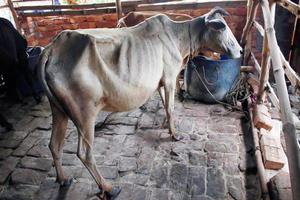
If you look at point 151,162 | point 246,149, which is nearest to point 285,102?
point 246,149

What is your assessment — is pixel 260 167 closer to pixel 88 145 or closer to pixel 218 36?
pixel 218 36

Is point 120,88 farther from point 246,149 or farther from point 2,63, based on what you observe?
point 2,63

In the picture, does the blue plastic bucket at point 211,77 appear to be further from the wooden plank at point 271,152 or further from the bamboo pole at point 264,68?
the wooden plank at point 271,152

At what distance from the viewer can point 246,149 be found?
3152mm

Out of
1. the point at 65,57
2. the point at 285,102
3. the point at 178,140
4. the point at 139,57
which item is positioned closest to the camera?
the point at 285,102

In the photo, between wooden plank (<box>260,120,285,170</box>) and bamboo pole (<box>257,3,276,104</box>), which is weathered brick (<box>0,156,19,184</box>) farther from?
bamboo pole (<box>257,3,276,104</box>)

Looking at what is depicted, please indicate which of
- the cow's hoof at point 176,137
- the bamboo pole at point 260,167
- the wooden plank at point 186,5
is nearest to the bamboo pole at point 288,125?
the bamboo pole at point 260,167

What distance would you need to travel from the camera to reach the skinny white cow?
2.22 meters

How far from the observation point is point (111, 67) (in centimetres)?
242

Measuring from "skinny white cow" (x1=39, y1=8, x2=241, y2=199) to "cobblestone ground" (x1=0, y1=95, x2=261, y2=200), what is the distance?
0.26 metres

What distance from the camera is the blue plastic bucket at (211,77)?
150 inches

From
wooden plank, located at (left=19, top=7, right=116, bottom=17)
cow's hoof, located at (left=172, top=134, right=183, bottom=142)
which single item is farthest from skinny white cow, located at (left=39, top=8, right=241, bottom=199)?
wooden plank, located at (left=19, top=7, right=116, bottom=17)

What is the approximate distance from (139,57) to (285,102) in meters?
1.38

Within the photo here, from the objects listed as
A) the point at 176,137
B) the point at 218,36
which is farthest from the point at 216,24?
the point at 176,137
